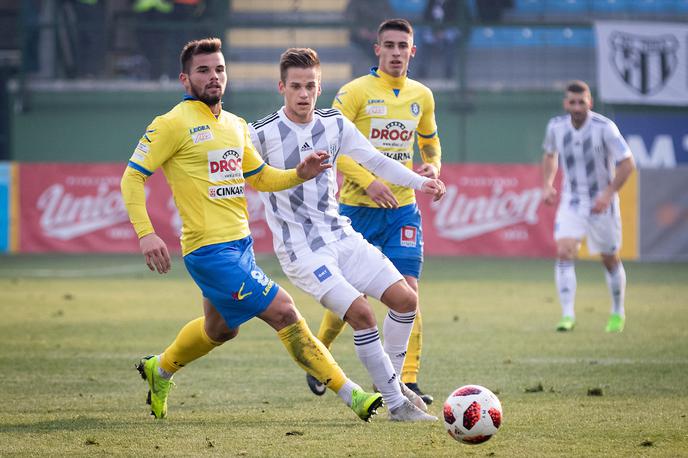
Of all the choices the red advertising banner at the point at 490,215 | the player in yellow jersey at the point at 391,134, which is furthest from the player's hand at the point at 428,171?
the red advertising banner at the point at 490,215

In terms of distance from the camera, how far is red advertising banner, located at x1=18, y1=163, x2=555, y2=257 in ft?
65.9

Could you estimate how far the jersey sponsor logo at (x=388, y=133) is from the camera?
25.7ft

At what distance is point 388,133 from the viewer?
25.7ft

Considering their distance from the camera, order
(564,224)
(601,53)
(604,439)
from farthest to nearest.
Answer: (601,53), (564,224), (604,439)

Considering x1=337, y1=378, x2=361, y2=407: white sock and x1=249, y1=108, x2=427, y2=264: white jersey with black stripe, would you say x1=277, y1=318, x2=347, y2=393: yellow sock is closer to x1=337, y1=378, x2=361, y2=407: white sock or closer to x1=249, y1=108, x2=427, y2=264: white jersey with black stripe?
x1=337, y1=378, x2=361, y2=407: white sock

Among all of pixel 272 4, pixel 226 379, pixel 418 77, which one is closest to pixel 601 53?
pixel 418 77

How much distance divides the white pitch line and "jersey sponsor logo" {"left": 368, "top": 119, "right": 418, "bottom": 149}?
10.0 metres

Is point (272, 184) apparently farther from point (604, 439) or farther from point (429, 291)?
point (429, 291)

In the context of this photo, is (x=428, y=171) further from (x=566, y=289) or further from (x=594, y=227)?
(x=594, y=227)

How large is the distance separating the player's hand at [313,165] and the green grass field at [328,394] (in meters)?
1.37

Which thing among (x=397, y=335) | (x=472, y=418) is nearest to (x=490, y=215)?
(x=397, y=335)

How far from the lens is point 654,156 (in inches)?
907

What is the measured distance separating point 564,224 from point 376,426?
18.4 ft

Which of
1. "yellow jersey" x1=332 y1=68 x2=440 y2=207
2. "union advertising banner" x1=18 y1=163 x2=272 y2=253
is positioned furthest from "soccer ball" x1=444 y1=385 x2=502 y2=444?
"union advertising banner" x1=18 y1=163 x2=272 y2=253
